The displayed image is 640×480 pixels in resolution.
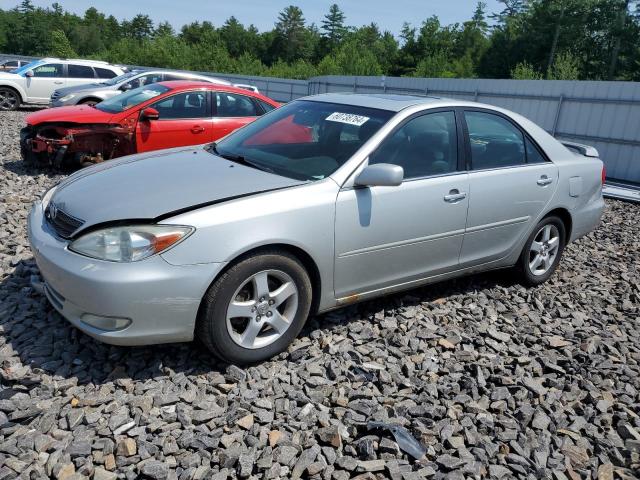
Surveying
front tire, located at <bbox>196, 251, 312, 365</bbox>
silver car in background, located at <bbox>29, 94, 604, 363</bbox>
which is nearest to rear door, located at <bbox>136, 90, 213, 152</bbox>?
silver car in background, located at <bbox>29, 94, 604, 363</bbox>

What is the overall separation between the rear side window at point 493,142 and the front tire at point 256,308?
5.79ft

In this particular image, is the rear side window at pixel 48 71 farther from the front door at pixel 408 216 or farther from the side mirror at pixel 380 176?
the side mirror at pixel 380 176

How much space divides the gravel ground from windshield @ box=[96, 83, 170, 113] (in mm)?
4461

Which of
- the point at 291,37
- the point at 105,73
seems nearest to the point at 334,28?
the point at 291,37

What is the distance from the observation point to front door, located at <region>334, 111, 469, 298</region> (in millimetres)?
3467

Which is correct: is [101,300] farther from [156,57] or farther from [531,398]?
[156,57]

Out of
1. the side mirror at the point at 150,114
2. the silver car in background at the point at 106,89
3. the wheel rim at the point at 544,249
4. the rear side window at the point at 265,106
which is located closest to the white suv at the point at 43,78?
the silver car in background at the point at 106,89

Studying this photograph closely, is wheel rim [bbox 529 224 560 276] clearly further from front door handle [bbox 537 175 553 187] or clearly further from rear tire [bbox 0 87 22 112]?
rear tire [bbox 0 87 22 112]

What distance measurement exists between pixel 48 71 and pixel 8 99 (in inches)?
59.1

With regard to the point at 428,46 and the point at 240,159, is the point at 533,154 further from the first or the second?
the point at 428,46

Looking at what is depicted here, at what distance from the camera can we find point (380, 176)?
133 inches

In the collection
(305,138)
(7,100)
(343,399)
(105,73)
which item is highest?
(305,138)

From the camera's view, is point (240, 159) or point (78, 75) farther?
point (78, 75)

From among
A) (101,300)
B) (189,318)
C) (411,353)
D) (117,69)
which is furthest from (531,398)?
(117,69)
